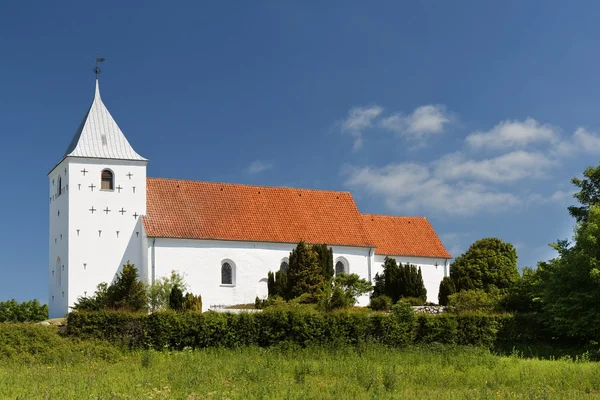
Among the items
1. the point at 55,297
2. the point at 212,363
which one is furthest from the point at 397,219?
the point at 212,363

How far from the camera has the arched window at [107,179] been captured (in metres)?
40.2

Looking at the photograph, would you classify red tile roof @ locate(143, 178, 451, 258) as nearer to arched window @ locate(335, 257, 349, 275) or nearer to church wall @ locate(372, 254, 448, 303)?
church wall @ locate(372, 254, 448, 303)

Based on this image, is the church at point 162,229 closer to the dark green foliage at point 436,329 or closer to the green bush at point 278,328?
the green bush at point 278,328

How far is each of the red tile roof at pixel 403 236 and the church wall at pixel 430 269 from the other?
29 centimetres

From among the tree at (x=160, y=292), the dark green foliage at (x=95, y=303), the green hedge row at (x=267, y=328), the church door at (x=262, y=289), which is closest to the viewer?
the green hedge row at (x=267, y=328)

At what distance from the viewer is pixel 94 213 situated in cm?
3962

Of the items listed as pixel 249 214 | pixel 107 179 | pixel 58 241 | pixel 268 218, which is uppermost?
pixel 107 179

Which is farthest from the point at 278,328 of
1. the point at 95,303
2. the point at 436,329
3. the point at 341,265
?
the point at 341,265

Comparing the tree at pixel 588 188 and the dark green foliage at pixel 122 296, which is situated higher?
the tree at pixel 588 188

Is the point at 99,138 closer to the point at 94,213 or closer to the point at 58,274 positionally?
the point at 94,213

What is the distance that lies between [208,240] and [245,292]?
3315 millimetres

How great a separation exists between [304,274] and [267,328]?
986 cm

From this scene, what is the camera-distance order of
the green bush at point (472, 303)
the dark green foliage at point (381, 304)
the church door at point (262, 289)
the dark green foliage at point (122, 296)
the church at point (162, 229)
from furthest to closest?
the church door at point (262, 289) < the church at point (162, 229) < the dark green foliage at point (381, 304) < the dark green foliage at point (122, 296) < the green bush at point (472, 303)

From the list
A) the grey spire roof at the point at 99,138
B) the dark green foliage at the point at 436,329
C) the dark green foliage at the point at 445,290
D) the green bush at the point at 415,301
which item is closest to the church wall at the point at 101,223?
the grey spire roof at the point at 99,138
